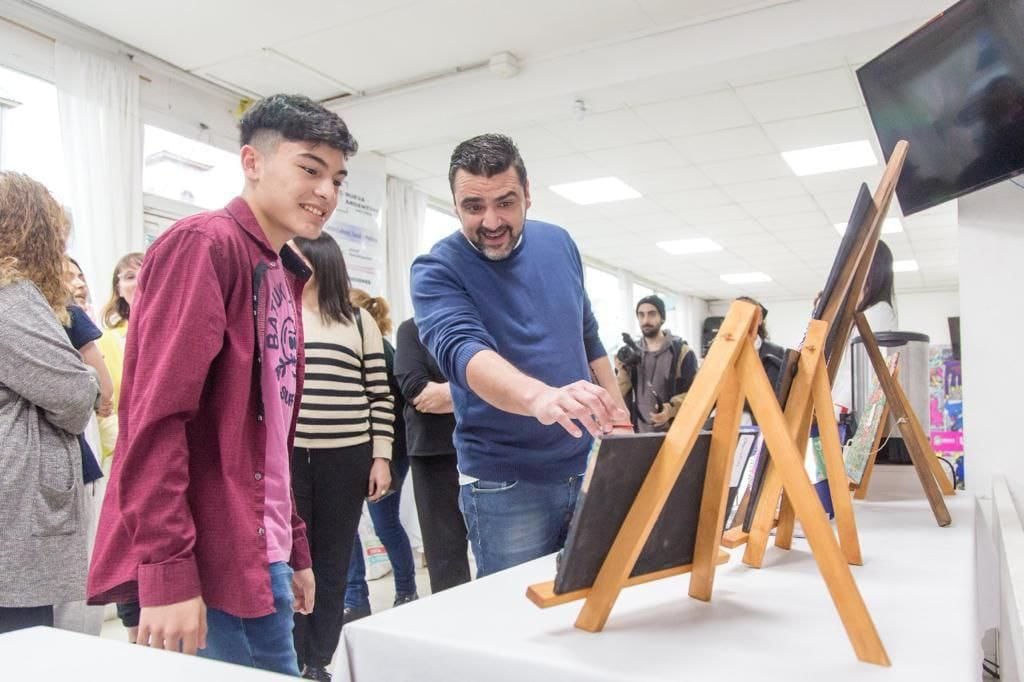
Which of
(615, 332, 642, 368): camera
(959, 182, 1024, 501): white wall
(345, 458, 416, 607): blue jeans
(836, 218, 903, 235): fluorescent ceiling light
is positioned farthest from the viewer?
(836, 218, 903, 235): fluorescent ceiling light

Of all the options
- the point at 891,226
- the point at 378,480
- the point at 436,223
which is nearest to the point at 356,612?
the point at 378,480

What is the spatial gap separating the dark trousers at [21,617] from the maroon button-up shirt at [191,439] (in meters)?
0.59

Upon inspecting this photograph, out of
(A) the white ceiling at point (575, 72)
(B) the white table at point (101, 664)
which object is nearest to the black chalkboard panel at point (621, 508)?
(B) the white table at point (101, 664)

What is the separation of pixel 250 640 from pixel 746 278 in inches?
390

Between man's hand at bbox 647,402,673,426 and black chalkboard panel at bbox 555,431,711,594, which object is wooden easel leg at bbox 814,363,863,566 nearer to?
black chalkboard panel at bbox 555,431,711,594

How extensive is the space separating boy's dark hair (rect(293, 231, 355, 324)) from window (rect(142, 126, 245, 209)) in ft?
6.31

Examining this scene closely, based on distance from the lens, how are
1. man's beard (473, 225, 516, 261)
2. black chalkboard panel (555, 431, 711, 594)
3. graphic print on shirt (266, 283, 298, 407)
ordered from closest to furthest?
black chalkboard panel (555, 431, 711, 594), graphic print on shirt (266, 283, 298, 407), man's beard (473, 225, 516, 261)

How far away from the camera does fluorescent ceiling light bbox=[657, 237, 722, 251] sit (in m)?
7.77

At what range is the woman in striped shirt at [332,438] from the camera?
201cm

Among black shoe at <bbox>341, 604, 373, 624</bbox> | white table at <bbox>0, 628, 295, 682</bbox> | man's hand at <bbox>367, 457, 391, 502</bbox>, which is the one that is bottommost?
black shoe at <bbox>341, 604, 373, 624</bbox>

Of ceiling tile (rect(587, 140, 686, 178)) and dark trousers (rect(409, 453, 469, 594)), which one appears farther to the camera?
ceiling tile (rect(587, 140, 686, 178))

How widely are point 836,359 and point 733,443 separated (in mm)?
515

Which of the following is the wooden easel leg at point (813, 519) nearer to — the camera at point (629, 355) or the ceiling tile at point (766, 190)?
the camera at point (629, 355)

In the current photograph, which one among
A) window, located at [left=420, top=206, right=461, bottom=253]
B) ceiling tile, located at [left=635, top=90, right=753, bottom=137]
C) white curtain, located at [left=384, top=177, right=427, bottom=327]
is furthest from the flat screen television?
window, located at [left=420, top=206, right=461, bottom=253]
